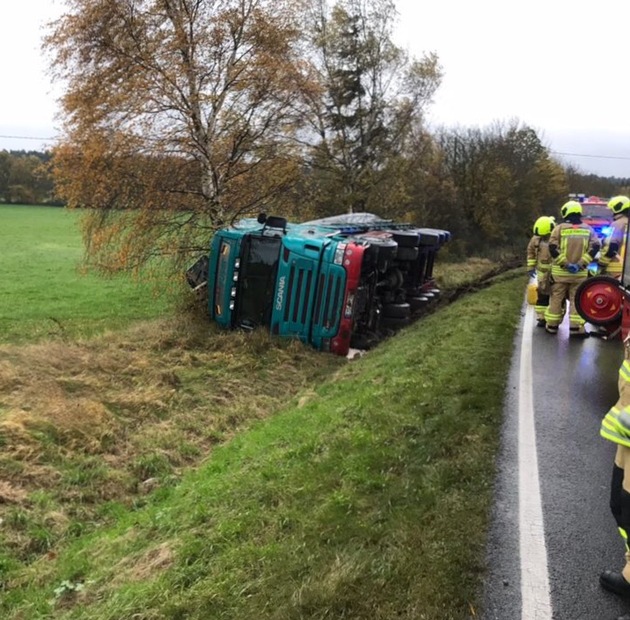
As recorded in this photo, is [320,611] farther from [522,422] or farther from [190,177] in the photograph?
[190,177]

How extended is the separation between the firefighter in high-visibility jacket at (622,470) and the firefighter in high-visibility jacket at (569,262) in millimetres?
6119

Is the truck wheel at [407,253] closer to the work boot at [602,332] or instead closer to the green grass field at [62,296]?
the work boot at [602,332]

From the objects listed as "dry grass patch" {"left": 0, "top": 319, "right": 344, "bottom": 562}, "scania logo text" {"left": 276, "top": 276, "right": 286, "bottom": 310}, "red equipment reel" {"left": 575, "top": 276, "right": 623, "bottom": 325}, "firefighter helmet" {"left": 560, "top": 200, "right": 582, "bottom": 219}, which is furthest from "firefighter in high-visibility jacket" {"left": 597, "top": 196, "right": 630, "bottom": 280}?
"scania logo text" {"left": 276, "top": 276, "right": 286, "bottom": 310}

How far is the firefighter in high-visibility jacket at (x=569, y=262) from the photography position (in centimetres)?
850

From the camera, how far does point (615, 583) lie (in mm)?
2705

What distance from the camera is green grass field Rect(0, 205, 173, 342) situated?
13.1m

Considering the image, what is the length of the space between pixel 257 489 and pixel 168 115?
9427mm

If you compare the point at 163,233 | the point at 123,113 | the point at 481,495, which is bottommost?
the point at 481,495

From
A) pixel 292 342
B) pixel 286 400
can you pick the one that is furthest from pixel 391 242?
pixel 286 400

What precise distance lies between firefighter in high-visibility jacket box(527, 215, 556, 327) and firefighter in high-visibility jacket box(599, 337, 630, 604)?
697 centimetres

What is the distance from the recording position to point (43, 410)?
648 cm

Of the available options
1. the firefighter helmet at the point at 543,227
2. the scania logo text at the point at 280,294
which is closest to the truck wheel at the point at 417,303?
the firefighter helmet at the point at 543,227

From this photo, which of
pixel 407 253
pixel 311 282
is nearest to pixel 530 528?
pixel 311 282

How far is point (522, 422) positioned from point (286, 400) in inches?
145
